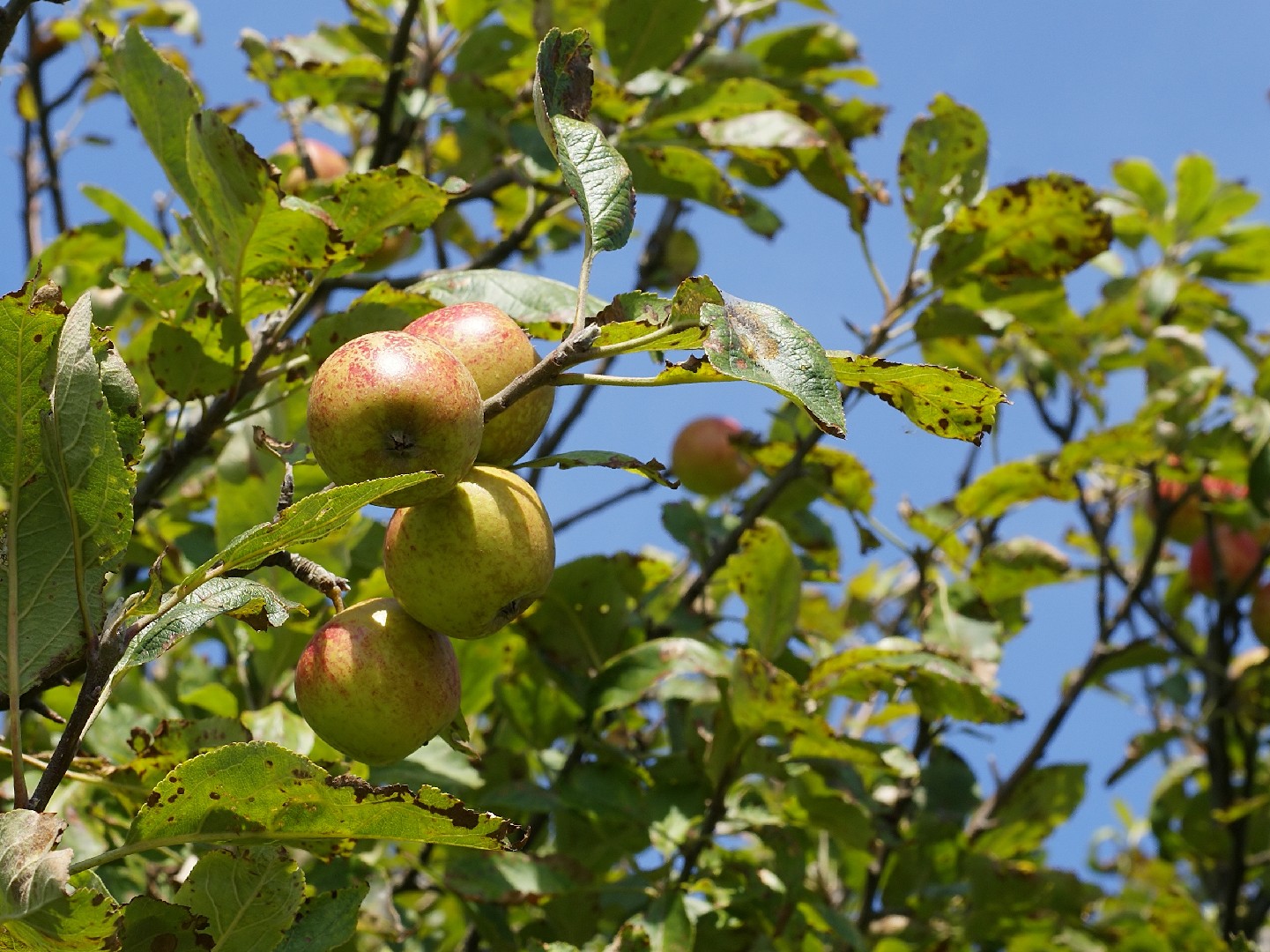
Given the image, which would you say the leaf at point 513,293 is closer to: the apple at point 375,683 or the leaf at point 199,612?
the apple at point 375,683

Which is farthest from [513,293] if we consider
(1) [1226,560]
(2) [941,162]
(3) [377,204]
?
(1) [1226,560]

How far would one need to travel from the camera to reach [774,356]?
1031 mm

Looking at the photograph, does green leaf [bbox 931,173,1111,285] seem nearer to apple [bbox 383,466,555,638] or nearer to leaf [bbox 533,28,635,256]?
leaf [bbox 533,28,635,256]

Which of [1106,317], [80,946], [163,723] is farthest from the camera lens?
[1106,317]

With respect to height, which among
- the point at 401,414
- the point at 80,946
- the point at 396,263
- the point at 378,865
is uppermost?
the point at 396,263

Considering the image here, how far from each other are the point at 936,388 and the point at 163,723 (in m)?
0.99

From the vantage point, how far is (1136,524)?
4375 millimetres

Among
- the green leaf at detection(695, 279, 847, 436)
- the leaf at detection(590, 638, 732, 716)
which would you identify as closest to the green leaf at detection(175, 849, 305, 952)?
the green leaf at detection(695, 279, 847, 436)

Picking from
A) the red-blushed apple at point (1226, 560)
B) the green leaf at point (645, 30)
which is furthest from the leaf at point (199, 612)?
the red-blushed apple at point (1226, 560)

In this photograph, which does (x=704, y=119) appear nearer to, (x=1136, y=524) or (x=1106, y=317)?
(x=1106, y=317)

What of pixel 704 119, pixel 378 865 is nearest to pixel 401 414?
pixel 378 865

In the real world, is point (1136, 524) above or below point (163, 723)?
above

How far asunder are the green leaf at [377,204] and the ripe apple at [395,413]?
1.48ft

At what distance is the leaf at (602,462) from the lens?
49.6 inches
